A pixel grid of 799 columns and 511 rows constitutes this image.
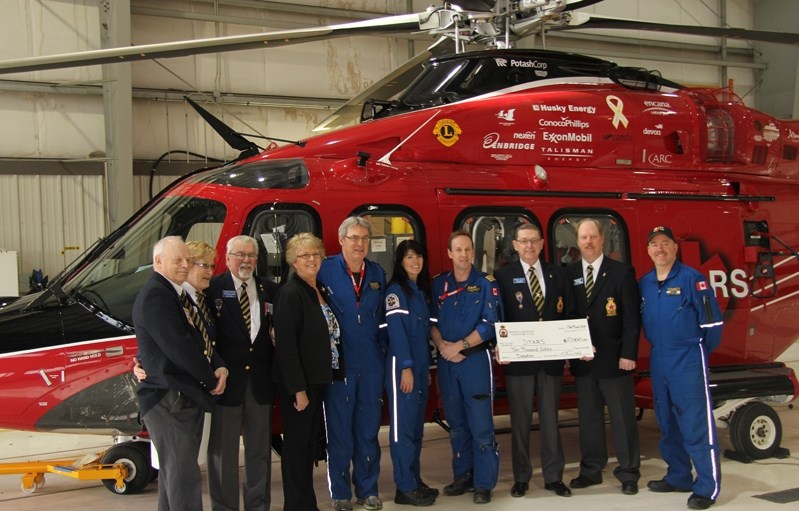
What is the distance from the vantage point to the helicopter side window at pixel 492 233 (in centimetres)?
557

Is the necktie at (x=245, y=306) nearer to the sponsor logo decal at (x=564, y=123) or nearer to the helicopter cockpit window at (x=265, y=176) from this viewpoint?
the helicopter cockpit window at (x=265, y=176)

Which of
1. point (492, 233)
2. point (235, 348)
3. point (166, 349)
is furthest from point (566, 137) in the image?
point (166, 349)

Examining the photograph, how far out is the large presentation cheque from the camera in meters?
4.90

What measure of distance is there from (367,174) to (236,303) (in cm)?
148

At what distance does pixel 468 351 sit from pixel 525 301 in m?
0.51

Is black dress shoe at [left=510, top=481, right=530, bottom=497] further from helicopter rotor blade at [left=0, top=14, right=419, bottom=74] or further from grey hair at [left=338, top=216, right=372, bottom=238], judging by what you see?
helicopter rotor blade at [left=0, top=14, right=419, bottom=74]

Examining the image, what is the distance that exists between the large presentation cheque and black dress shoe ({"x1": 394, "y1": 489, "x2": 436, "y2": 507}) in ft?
3.19

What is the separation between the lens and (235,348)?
4316mm

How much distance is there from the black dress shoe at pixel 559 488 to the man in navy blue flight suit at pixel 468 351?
426 mm

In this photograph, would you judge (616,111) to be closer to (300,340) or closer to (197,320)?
(300,340)

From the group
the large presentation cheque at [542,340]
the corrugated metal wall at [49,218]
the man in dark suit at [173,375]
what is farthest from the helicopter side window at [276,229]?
the corrugated metal wall at [49,218]

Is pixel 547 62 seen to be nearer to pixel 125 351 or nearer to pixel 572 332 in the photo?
pixel 572 332

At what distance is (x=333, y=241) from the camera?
17.0 feet

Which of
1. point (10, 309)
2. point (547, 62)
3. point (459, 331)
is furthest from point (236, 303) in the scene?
point (547, 62)
